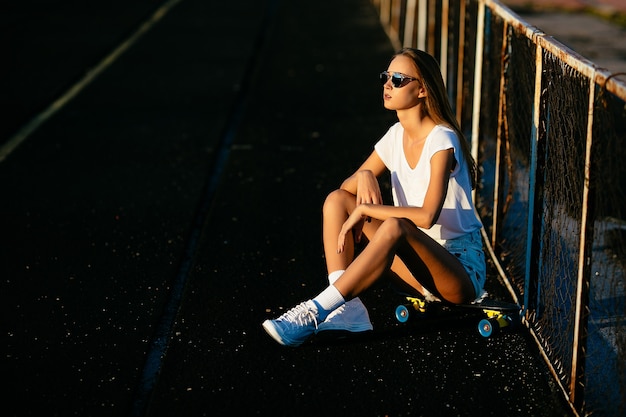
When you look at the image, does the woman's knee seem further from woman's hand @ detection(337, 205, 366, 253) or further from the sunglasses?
the sunglasses

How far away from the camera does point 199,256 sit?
6.04 m

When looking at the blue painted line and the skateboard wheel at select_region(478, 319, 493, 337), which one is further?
the skateboard wheel at select_region(478, 319, 493, 337)

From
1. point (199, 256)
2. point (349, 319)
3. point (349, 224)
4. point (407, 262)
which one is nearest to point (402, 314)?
point (349, 319)

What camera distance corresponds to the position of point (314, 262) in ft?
19.6

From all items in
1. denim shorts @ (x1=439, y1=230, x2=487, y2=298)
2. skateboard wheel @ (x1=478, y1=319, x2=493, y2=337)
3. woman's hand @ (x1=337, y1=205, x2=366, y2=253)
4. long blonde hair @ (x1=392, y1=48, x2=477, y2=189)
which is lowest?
skateboard wheel @ (x1=478, y1=319, x2=493, y2=337)

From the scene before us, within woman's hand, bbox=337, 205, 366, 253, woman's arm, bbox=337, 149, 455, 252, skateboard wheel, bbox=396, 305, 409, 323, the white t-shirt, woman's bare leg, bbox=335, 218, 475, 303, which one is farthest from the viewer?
skateboard wheel, bbox=396, 305, 409, 323

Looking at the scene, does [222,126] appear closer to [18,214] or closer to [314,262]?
[18,214]

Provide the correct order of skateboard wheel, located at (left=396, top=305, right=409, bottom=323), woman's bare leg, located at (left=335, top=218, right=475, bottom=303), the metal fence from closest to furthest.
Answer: the metal fence < woman's bare leg, located at (left=335, top=218, right=475, bottom=303) < skateboard wheel, located at (left=396, top=305, right=409, bottom=323)

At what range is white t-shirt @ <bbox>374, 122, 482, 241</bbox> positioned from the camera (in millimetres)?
4719

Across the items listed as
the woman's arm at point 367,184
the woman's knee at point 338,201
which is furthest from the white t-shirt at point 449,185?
the woman's knee at point 338,201

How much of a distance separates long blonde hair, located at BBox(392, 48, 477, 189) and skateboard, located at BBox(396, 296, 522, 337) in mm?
684

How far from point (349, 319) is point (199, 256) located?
1512 mm

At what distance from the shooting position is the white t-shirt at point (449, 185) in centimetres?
472

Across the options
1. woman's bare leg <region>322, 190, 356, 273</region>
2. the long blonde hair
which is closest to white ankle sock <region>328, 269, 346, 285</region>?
woman's bare leg <region>322, 190, 356, 273</region>
